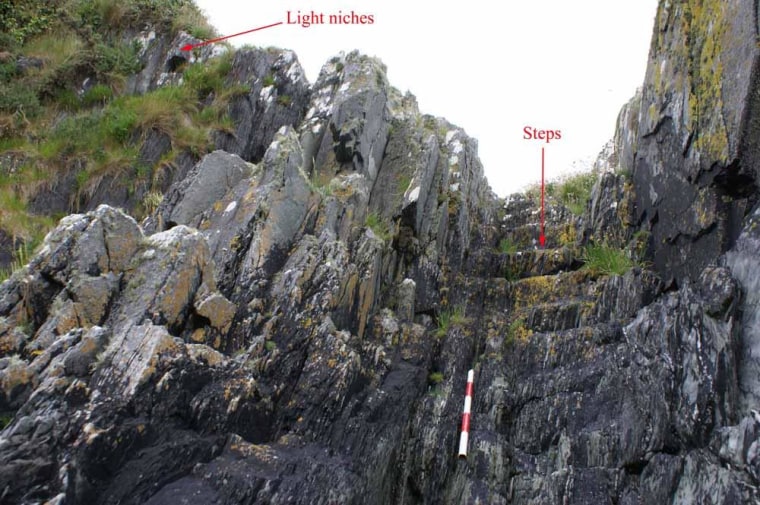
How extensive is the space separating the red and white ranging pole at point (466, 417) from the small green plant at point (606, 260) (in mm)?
2923

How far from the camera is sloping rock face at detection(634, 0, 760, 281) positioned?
801 cm

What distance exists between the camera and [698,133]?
898cm

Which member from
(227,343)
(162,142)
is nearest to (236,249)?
(227,343)

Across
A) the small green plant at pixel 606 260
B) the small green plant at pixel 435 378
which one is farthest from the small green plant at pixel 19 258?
the small green plant at pixel 606 260

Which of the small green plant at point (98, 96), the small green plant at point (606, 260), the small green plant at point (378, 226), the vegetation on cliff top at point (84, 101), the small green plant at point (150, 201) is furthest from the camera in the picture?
the small green plant at point (98, 96)

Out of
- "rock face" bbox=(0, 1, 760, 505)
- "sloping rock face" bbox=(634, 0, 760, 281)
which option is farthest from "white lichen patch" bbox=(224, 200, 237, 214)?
"sloping rock face" bbox=(634, 0, 760, 281)

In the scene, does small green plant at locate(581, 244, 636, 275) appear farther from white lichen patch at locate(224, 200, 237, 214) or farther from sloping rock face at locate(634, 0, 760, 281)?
white lichen patch at locate(224, 200, 237, 214)

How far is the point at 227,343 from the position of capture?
7957 mm

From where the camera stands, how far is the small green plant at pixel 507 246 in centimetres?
1286

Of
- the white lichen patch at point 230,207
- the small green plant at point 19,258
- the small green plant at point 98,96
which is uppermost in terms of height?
the small green plant at point 98,96

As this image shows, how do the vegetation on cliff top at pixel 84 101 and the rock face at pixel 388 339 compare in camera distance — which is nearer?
the rock face at pixel 388 339

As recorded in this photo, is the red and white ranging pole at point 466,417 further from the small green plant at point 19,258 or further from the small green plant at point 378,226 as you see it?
the small green plant at point 19,258

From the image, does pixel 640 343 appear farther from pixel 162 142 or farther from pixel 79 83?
pixel 79 83

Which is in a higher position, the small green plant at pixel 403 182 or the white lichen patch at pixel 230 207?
the small green plant at pixel 403 182
